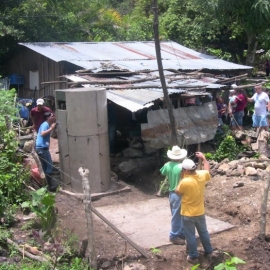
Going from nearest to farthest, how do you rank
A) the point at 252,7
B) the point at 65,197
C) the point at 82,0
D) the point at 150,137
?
1. the point at 65,197
2. the point at 150,137
3. the point at 252,7
4. the point at 82,0

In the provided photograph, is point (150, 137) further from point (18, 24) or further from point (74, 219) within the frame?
point (18, 24)

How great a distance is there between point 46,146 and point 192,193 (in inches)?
167

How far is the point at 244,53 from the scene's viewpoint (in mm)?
22625

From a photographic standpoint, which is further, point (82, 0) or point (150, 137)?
point (82, 0)

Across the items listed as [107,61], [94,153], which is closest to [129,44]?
[107,61]

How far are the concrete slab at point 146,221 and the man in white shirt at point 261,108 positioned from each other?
4.79 m

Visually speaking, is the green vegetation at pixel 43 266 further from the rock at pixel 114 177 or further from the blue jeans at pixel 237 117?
the blue jeans at pixel 237 117

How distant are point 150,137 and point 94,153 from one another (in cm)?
165

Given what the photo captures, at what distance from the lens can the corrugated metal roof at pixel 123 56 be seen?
14.0m

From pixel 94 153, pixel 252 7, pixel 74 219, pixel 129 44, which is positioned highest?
pixel 252 7

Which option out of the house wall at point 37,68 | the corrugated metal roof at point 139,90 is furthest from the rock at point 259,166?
the house wall at point 37,68

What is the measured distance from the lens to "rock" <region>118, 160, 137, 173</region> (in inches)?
445

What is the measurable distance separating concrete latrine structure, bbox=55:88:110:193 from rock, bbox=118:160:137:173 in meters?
1.11

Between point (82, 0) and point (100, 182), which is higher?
point (82, 0)
